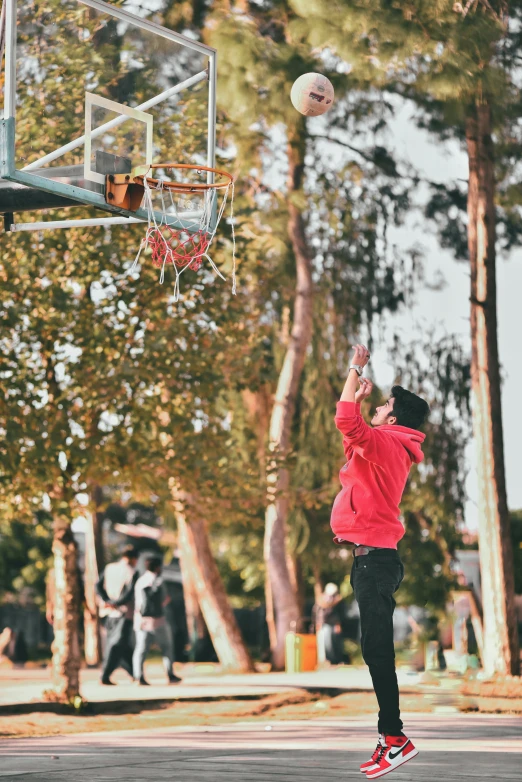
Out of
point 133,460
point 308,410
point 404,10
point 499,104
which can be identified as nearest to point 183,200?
point 133,460

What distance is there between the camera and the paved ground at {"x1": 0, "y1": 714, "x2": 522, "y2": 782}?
25.1 feet

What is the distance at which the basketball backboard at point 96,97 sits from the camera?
33.6 feet

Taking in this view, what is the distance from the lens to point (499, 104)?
19.5 m

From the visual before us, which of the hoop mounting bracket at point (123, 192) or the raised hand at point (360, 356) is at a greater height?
the hoop mounting bracket at point (123, 192)

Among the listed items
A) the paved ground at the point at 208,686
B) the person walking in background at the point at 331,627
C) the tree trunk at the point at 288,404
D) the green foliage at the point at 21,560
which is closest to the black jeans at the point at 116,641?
the paved ground at the point at 208,686

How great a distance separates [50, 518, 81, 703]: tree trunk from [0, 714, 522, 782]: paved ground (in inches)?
179

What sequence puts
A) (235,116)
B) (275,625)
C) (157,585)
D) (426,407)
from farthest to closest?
(275,625) < (235,116) < (157,585) < (426,407)

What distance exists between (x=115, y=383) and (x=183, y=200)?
14.8 feet

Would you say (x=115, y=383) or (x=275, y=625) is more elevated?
(x=115, y=383)

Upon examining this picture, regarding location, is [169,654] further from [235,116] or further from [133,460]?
[235,116]

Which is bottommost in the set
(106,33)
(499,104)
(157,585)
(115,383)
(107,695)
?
(107,695)

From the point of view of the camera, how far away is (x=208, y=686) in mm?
19312

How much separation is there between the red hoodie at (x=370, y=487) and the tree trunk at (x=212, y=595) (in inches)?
630

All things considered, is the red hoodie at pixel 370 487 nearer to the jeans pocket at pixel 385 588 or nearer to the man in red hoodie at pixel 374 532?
the man in red hoodie at pixel 374 532
